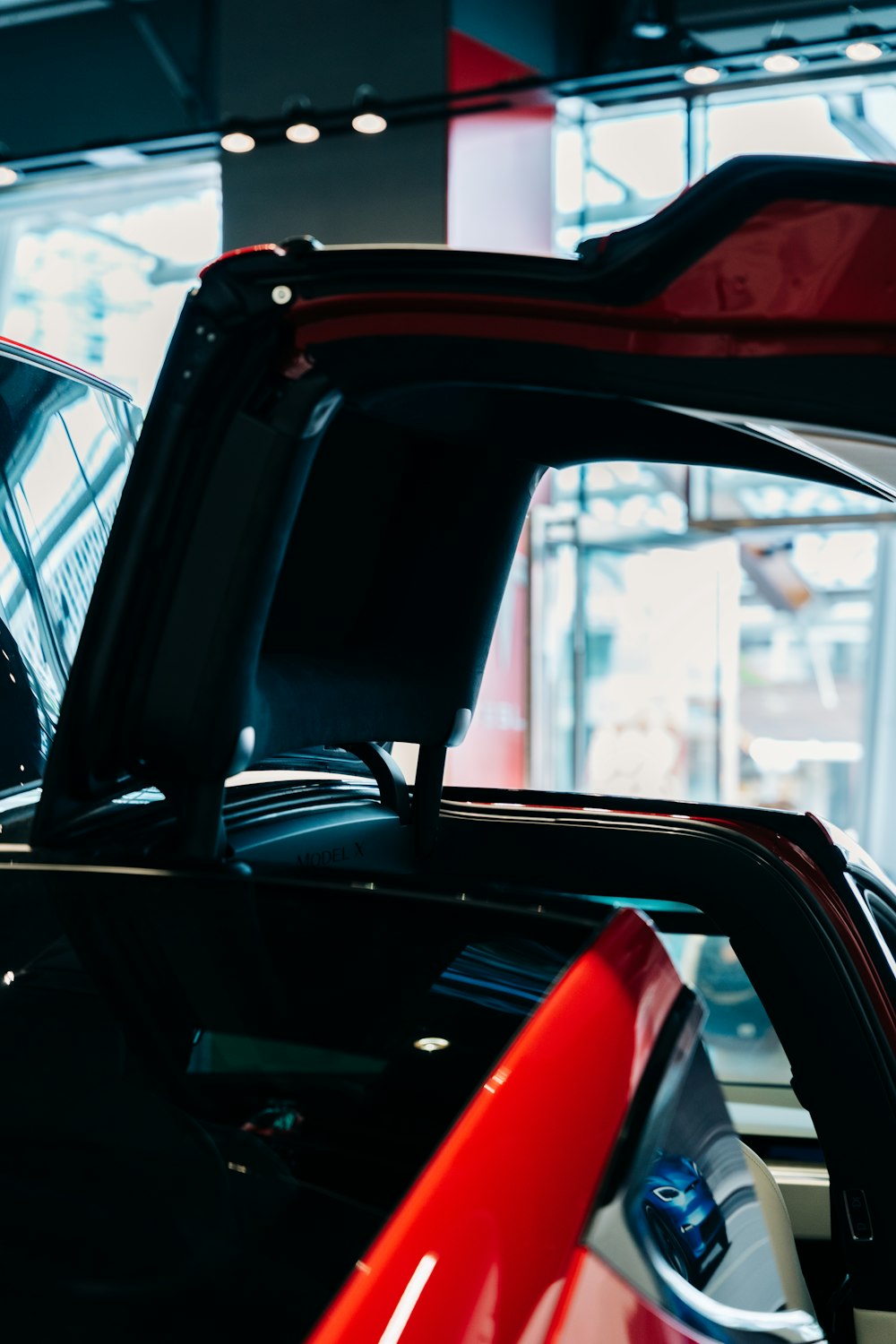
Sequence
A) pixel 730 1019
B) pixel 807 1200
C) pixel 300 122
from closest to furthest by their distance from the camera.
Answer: pixel 807 1200 < pixel 730 1019 < pixel 300 122

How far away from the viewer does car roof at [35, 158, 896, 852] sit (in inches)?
25.9

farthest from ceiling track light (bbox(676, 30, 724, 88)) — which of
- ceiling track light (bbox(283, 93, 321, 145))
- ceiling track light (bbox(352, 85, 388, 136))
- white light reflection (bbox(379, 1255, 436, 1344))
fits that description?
white light reflection (bbox(379, 1255, 436, 1344))

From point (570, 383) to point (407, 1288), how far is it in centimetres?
49

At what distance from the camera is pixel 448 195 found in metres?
6.36

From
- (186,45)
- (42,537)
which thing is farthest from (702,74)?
(42,537)

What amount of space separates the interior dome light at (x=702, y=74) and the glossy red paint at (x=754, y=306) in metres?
5.90

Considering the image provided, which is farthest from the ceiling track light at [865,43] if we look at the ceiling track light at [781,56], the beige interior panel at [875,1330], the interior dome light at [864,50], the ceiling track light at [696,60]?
the beige interior panel at [875,1330]

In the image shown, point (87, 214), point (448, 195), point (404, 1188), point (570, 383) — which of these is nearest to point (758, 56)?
point (448, 195)

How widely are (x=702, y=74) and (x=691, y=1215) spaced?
6.12 metres

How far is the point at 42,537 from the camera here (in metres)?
1.13

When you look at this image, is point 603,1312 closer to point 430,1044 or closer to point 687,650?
point 430,1044

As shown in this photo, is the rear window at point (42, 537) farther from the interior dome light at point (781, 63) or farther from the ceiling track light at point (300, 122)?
the ceiling track light at point (300, 122)

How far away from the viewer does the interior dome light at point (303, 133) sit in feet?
21.0

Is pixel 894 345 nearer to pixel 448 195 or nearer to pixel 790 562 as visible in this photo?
pixel 448 195
